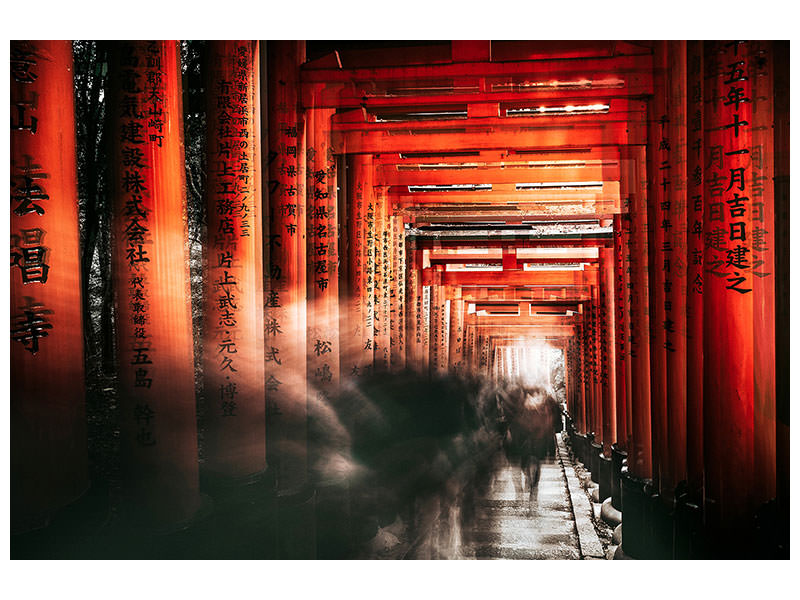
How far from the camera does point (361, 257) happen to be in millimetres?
3861

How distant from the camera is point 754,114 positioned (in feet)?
6.15

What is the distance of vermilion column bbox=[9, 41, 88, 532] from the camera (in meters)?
1.81

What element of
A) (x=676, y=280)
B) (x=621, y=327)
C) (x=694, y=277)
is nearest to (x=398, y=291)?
(x=621, y=327)

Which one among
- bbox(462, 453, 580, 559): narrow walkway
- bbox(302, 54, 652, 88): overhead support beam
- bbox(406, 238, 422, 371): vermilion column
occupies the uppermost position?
bbox(302, 54, 652, 88): overhead support beam

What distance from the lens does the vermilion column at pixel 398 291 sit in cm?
484

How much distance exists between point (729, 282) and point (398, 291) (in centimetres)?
339

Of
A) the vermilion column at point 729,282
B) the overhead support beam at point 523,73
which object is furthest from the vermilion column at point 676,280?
the vermilion column at point 729,282

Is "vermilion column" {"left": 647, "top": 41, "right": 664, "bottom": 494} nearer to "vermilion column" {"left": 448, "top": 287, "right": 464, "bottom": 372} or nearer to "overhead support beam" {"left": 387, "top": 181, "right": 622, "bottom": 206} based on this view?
"overhead support beam" {"left": 387, "top": 181, "right": 622, "bottom": 206}

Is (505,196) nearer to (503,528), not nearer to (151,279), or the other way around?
(503,528)

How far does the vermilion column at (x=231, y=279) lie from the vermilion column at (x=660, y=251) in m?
1.65

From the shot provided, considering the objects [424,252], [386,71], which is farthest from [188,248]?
[424,252]

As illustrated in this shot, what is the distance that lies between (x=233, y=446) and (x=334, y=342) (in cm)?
88

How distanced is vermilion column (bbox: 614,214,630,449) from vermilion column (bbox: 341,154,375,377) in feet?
4.93

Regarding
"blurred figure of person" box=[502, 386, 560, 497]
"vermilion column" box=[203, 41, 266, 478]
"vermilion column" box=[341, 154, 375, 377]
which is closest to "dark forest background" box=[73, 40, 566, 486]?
"vermilion column" box=[203, 41, 266, 478]
